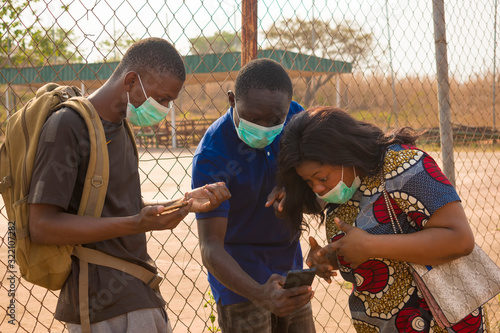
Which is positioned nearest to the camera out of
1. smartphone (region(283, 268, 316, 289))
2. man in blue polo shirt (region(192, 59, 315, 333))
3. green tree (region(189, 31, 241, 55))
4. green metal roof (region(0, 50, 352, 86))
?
smartphone (region(283, 268, 316, 289))

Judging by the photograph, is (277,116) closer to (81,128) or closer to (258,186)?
(258,186)

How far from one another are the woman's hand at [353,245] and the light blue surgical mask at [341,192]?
5.5 inches

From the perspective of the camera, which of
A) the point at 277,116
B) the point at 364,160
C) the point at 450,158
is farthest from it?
the point at 450,158

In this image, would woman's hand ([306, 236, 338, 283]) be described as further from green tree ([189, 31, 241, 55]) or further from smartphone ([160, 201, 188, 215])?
green tree ([189, 31, 241, 55])

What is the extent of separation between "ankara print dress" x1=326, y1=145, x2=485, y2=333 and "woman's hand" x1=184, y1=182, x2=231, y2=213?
19.1 inches

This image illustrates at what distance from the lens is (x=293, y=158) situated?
2.06m

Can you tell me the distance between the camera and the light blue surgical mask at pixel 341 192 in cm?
206

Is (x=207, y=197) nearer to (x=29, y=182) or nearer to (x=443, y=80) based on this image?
(x=29, y=182)

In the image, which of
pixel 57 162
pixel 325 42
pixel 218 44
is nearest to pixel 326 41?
pixel 325 42

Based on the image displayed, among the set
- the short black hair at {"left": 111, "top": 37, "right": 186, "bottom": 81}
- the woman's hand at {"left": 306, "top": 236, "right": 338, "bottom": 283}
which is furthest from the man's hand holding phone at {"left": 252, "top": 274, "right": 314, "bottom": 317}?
the short black hair at {"left": 111, "top": 37, "right": 186, "bottom": 81}

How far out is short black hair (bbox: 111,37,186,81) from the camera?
209cm

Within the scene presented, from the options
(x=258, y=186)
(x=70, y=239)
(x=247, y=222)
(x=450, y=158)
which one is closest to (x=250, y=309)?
(x=247, y=222)

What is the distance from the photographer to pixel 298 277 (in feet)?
6.47

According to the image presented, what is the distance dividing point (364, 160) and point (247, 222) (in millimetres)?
627
